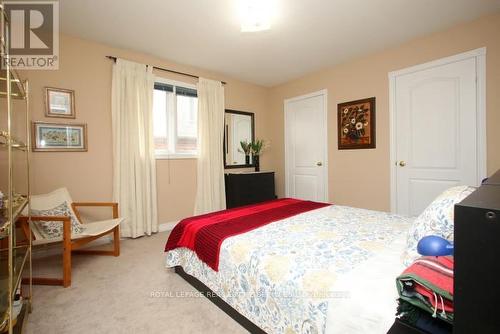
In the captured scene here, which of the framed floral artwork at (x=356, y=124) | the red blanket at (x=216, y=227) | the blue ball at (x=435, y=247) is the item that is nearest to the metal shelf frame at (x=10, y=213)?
the red blanket at (x=216, y=227)

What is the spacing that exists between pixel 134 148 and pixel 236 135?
1.81 meters

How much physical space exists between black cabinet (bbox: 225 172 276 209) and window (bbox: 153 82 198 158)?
0.79m

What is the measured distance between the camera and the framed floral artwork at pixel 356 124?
10.9ft

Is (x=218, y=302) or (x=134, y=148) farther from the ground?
(x=134, y=148)

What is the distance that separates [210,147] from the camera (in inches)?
148

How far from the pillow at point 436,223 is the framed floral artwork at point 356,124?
2.28 m

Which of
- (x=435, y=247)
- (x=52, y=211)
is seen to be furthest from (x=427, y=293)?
(x=52, y=211)

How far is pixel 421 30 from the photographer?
269 cm

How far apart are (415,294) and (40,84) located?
11.7ft

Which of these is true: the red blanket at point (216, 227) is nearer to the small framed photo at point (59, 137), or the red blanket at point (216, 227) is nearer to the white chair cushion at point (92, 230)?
the white chair cushion at point (92, 230)

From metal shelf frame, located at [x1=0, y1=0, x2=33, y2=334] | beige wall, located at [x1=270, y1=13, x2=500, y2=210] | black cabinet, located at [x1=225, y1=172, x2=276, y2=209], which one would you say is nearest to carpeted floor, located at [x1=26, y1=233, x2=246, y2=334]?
metal shelf frame, located at [x1=0, y1=0, x2=33, y2=334]

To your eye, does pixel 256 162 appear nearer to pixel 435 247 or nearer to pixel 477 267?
pixel 435 247

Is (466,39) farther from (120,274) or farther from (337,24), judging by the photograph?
(120,274)

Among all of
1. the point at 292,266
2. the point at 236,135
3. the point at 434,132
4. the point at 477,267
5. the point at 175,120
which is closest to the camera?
the point at 477,267
